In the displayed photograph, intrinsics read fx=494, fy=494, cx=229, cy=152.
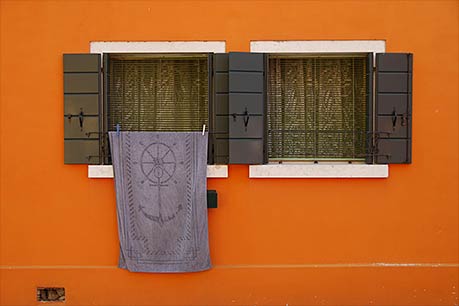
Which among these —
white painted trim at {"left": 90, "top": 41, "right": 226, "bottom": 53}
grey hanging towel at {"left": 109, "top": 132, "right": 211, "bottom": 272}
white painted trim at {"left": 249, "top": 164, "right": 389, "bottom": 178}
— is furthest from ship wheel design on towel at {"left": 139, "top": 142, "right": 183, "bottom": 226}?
white painted trim at {"left": 90, "top": 41, "right": 226, "bottom": 53}

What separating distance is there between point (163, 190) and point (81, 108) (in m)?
1.06

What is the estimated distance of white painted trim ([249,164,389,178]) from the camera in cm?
453

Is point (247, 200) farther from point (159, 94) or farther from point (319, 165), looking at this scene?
point (159, 94)

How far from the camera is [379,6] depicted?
14.8 ft

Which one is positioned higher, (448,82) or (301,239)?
(448,82)

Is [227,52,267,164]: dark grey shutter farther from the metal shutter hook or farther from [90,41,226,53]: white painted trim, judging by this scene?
the metal shutter hook

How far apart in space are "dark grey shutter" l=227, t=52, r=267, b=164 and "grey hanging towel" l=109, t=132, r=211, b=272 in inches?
11.8

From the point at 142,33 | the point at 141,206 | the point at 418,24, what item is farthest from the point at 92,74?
the point at 418,24

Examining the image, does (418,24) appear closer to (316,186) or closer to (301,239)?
(316,186)

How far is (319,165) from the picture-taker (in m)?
4.54

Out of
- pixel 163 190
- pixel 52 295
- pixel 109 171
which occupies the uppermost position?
pixel 109 171

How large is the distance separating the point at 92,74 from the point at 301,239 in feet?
8.03

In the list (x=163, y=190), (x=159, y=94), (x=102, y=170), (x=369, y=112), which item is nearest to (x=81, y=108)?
(x=102, y=170)

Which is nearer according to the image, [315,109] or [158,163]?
[158,163]
